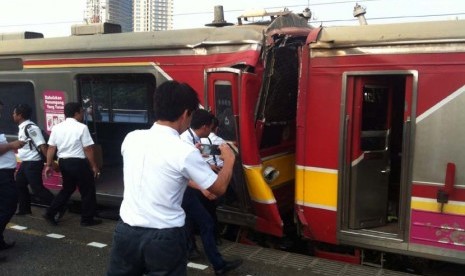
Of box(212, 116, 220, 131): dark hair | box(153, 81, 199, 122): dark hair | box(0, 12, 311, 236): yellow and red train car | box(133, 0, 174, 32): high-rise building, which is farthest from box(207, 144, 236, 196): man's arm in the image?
box(133, 0, 174, 32): high-rise building

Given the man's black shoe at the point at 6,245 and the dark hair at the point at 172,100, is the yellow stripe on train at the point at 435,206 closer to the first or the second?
the dark hair at the point at 172,100

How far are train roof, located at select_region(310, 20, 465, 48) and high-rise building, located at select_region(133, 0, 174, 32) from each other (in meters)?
14.7

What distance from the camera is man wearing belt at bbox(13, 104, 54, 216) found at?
623 cm

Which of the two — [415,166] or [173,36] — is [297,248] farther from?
[173,36]

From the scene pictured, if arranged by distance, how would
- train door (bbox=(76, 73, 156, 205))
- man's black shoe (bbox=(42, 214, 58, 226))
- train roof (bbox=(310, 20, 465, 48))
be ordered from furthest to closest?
train door (bbox=(76, 73, 156, 205)) → man's black shoe (bbox=(42, 214, 58, 226)) → train roof (bbox=(310, 20, 465, 48))

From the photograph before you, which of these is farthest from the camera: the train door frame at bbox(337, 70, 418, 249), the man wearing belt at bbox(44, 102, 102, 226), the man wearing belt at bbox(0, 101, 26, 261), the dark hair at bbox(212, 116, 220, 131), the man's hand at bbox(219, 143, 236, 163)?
the man wearing belt at bbox(44, 102, 102, 226)

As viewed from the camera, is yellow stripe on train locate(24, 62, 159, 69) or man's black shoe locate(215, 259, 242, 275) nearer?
man's black shoe locate(215, 259, 242, 275)

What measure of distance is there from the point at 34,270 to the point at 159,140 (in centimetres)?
287

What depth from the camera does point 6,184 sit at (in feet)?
16.9

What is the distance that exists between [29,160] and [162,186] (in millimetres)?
4652

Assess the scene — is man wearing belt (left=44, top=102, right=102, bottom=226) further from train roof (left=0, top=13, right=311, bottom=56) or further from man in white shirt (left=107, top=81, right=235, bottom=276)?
man in white shirt (left=107, top=81, right=235, bottom=276)

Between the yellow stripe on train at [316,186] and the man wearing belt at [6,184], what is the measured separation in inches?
117

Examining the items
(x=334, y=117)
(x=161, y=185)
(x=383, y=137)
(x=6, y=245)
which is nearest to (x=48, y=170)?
(x=6, y=245)

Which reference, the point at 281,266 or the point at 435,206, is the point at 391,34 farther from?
the point at 281,266
